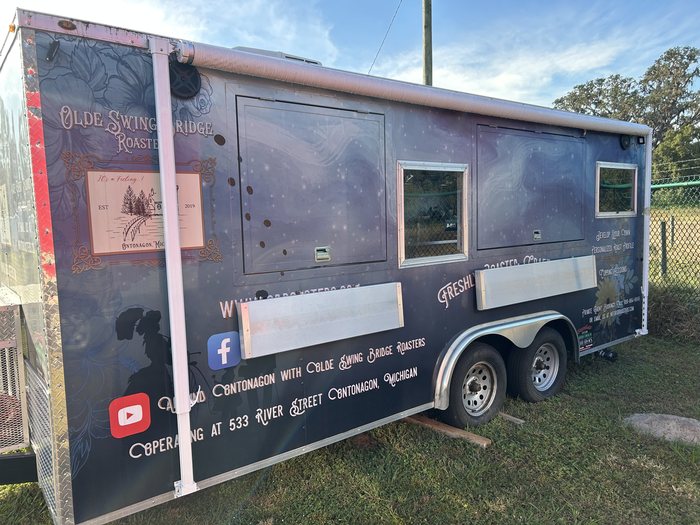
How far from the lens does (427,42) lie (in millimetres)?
8430

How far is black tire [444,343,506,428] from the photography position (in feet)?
12.9

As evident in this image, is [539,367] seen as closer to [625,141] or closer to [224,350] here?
[625,141]

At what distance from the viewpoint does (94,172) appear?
2281 millimetres

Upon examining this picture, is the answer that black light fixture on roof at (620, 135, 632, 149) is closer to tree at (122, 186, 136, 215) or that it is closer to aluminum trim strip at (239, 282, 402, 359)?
aluminum trim strip at (239, 282, 402, 359)

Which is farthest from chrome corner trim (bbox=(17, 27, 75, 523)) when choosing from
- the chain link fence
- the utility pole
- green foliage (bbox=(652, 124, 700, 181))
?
green foliage (bbox=(652, 124, 700, 181))

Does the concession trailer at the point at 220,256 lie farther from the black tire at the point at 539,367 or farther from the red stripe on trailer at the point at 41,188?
the black tire at the point at 539,367

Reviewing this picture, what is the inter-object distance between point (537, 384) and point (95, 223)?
4.26 m

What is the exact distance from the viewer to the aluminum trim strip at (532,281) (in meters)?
3.99

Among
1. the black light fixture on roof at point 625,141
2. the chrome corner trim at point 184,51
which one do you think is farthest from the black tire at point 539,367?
the chrome corner trim at point 184,51

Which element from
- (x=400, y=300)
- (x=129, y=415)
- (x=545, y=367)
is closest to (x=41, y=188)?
(x=129, y=415)

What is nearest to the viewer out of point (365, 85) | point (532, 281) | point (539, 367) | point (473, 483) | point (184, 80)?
point (184, 80)

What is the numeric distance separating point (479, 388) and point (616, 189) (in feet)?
9.96

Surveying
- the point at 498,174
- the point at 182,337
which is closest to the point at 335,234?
the point at 182,337

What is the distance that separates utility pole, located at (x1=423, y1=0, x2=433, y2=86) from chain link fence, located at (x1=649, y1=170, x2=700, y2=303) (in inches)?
161
